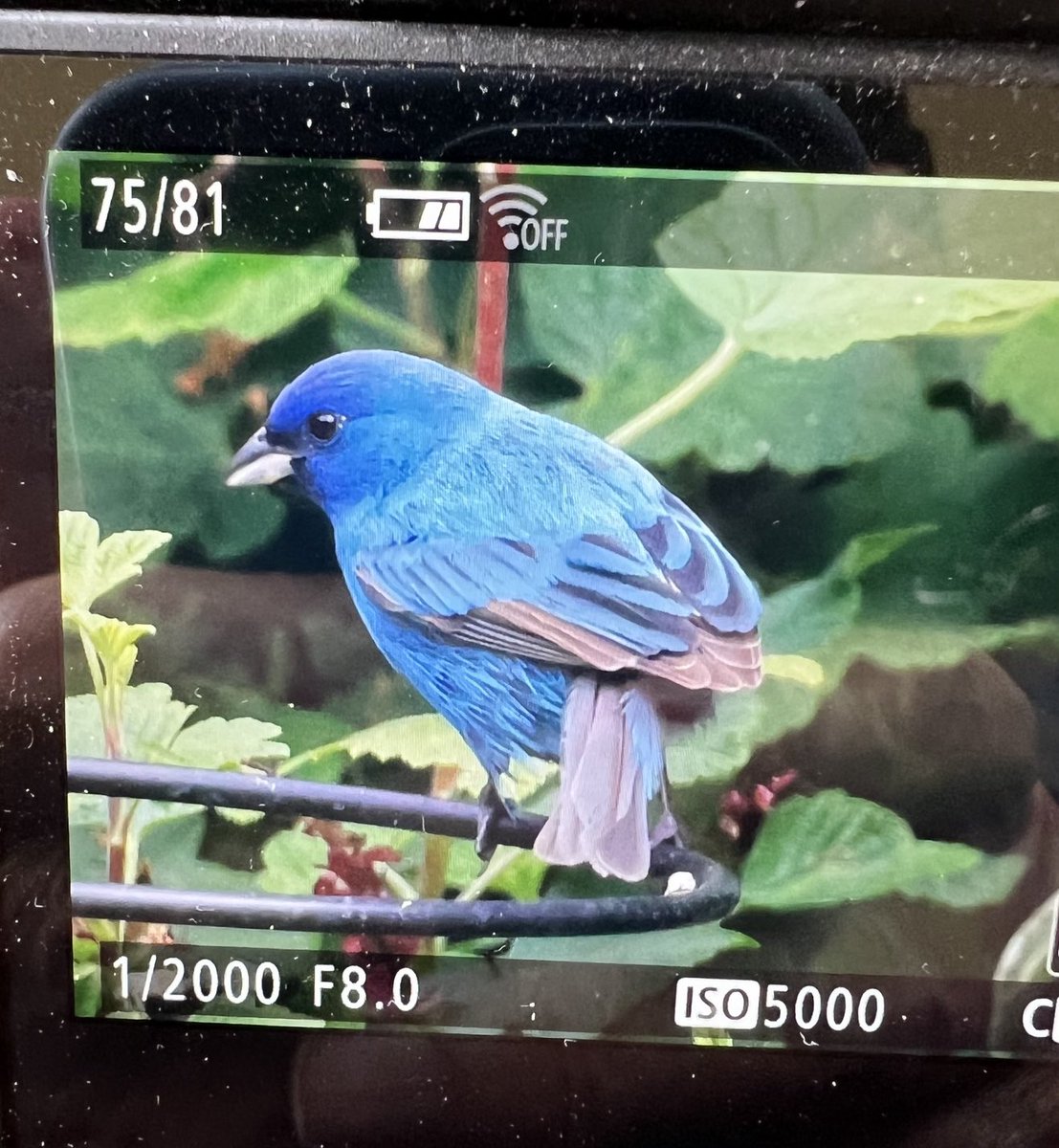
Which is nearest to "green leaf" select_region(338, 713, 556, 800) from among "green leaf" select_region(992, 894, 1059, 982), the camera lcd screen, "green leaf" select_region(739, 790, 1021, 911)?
the camera lcd screen

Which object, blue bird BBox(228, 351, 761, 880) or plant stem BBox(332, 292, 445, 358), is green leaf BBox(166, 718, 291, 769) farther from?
plant stem BBox(332, 292, 445, 358)

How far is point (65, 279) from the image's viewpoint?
1.33ft

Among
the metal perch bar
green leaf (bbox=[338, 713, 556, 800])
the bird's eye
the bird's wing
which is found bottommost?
the metal perch bar

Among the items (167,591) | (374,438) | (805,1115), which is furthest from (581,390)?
(805,1115)

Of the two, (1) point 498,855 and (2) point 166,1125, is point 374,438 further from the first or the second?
(2) point 166,1125

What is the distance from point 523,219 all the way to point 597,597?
15 cm

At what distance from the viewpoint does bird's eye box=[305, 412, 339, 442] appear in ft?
1.36

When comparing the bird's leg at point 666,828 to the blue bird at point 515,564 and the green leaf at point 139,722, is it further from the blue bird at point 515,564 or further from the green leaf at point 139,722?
the green leaf at point 139,722

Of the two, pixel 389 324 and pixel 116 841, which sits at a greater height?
pixel 389 324

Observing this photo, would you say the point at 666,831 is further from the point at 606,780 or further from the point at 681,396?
the point at 681,396

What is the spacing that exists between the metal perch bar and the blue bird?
0.04m

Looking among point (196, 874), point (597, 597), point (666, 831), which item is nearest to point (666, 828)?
point (666, 831)

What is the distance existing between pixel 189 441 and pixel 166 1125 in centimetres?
31

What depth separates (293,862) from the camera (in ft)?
1.45
